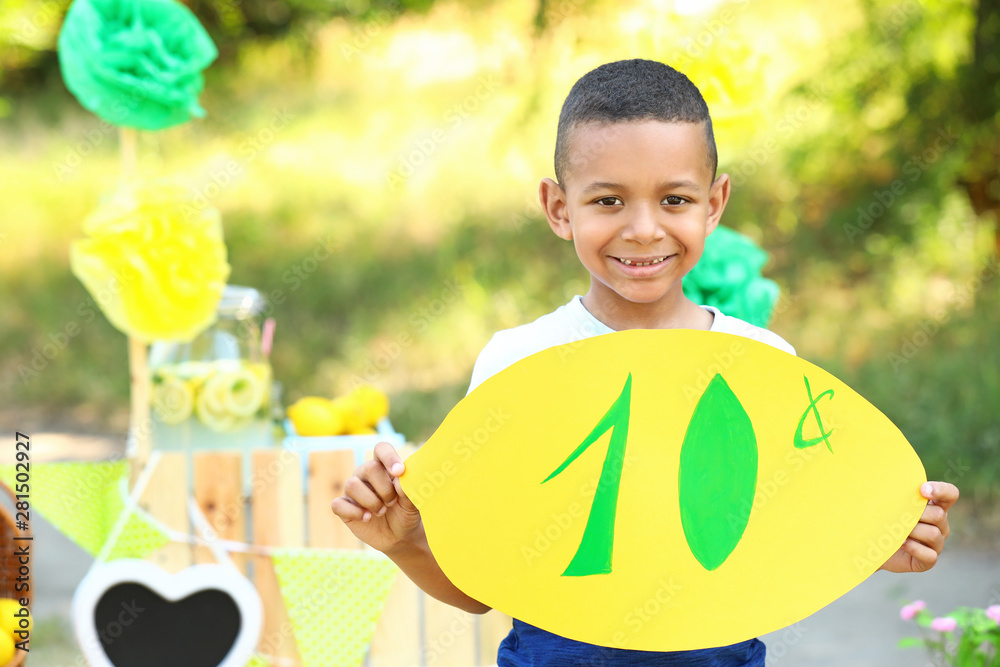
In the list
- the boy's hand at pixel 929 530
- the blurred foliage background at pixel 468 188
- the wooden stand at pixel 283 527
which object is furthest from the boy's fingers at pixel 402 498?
the blurred foliage background at pixel 468 188

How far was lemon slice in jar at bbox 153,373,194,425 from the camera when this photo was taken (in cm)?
218

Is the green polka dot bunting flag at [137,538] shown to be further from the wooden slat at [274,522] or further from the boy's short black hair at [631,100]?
the boy's short black hair at [631,100]

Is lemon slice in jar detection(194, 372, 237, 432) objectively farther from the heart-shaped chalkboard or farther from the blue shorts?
the blue shorts

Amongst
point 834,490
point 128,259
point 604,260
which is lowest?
point 834,490

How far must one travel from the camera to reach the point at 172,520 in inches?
76.7

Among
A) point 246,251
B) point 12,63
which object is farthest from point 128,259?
point 12,63

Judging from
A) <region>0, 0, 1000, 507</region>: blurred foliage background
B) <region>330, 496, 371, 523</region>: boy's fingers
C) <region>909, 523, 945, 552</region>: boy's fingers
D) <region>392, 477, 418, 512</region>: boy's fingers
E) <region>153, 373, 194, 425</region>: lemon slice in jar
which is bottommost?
<region>909, 523, 945, 552</region>: boy's fingers

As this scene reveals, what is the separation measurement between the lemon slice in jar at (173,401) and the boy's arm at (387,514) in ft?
3.59

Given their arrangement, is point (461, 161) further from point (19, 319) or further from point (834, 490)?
point (834, 490)

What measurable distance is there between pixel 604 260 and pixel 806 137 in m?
5.34

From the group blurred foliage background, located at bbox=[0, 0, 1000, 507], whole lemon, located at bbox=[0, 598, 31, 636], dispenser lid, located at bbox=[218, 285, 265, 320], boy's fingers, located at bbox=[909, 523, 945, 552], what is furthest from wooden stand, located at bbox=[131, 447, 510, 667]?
blurred foliage background, located at bbox=[0, 0, 1000, 507]

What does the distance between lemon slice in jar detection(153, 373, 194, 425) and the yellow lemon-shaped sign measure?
1.21 m

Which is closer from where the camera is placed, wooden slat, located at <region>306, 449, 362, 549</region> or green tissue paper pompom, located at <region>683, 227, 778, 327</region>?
green tissue paper pompom, located at <region>683, 227, 778, 327</region>

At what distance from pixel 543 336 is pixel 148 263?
1.14 meters
